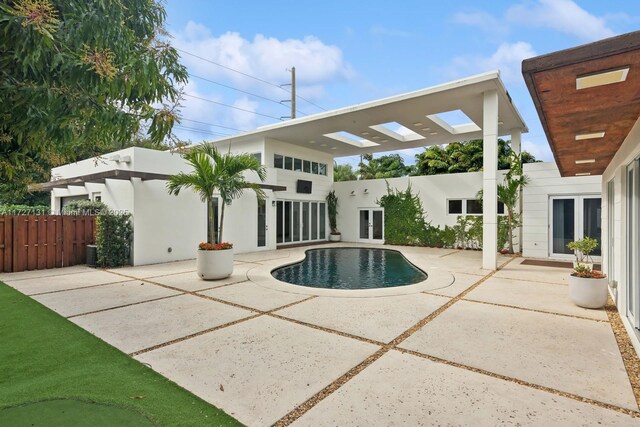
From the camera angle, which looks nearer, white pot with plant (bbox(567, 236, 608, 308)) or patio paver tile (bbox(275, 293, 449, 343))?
patio paver tile (bbox(275, 293, 449, 343))

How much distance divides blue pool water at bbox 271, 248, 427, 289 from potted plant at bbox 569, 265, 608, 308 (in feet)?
10.5

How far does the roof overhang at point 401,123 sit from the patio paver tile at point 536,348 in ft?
22.5

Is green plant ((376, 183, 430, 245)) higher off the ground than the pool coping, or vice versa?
green plant ((376, 183, 430, 245))

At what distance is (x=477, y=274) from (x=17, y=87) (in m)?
9.57

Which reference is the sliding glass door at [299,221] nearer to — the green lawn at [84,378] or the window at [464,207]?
the window at [464,207]

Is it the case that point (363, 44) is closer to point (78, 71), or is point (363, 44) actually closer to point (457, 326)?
point (457, 326)

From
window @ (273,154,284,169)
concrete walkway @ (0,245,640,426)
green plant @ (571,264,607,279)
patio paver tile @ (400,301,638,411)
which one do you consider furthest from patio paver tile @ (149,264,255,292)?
window @ (273,154,284,169)

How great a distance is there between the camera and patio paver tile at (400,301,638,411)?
3268 mm

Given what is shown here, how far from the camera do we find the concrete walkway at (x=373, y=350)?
111 inches

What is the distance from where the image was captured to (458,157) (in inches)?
932

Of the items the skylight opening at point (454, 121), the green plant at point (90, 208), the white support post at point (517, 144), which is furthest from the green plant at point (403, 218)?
the green plant at point (90, 208)

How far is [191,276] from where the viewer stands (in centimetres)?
880

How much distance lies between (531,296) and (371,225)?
1165 centimetres

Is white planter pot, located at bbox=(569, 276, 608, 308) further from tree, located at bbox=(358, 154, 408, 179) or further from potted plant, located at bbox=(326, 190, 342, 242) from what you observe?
tree, located at bbox=(358, 154, 408, 179)
